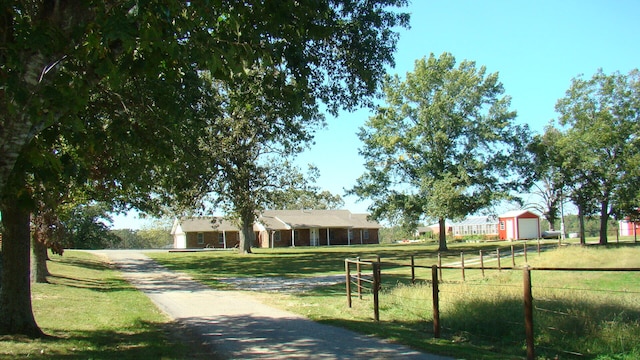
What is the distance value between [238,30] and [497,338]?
662 centimetres

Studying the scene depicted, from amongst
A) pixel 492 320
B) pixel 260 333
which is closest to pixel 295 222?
pixel 260 333

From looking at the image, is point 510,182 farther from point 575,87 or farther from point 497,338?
point 497,338

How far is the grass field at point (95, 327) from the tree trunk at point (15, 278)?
362 millimetres

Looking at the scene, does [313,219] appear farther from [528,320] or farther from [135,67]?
[135,67]

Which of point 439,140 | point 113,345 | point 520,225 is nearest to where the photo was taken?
point 113,345

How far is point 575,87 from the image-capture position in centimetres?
4656

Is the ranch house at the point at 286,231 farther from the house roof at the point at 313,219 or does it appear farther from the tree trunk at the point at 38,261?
the tree trunk at the point at 38,261

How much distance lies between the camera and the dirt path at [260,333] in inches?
310

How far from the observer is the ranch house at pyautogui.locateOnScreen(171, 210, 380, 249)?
65044 mm

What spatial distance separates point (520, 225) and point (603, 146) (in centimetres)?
3182

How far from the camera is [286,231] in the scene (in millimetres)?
66000

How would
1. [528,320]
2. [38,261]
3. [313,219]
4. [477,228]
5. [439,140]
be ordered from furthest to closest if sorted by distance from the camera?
[477,228] → [313,219] → [439,140] → [38,261] → [528,320]

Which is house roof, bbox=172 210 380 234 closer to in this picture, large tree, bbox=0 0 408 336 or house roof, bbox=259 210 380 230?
house roof, bbox=259 210 380 230

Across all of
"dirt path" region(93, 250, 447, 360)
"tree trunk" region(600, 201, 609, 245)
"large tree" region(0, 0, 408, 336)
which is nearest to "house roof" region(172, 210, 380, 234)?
"tree trunk" region(600, 201, 609, 245)
